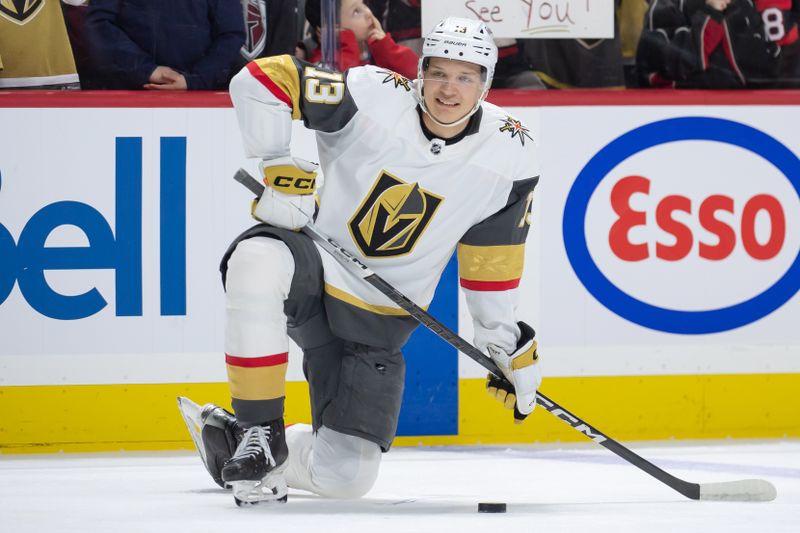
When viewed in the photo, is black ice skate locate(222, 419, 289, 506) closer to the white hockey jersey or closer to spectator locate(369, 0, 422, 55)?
the white hockey jersey

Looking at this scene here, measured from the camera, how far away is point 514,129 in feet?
9.97

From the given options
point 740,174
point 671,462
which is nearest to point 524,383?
point 671,462

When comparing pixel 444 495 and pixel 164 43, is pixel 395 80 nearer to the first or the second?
pixel 444 495

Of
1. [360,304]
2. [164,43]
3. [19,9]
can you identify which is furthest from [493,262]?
[19,9]

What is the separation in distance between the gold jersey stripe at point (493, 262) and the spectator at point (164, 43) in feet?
4.73

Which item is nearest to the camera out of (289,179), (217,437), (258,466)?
(258,466)

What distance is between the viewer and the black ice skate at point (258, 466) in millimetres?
2619

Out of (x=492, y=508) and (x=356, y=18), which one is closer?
(x=492, y=508)

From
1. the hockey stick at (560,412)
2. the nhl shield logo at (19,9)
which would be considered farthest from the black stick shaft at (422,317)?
the nhl shield logo at (19,9)

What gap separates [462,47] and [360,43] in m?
1.34

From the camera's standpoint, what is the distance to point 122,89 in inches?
160

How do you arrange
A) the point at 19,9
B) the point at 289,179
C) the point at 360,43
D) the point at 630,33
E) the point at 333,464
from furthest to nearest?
the point at 630,33 → the point at 360,43 → the point at 19,9 → the point at 333,464 → the point at 289,179

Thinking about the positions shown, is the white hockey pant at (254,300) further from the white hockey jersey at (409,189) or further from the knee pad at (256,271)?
the white hockey jersey at (409,189)

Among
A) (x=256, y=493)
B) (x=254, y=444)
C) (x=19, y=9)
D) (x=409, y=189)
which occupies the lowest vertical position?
(x=256, y=493)
